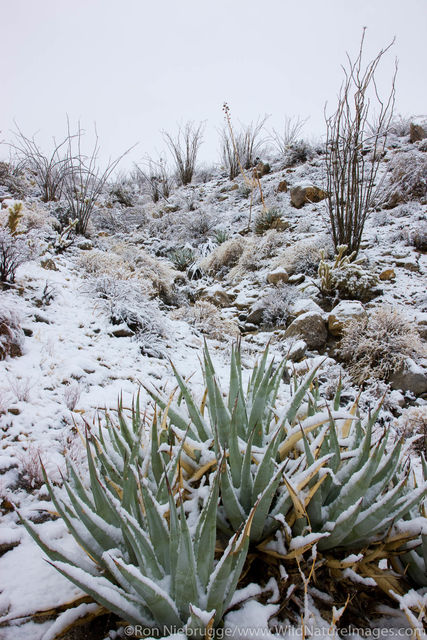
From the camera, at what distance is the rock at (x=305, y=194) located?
28.3ft

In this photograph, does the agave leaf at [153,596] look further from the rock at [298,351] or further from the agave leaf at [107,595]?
the rock at [298,351]

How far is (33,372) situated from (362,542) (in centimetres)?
266

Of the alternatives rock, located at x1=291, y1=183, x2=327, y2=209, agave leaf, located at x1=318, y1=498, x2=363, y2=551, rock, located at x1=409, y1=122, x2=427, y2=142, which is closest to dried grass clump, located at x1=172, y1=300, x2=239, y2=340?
agave leaf, located at x1=318, y1=498, x2=363, y2=551

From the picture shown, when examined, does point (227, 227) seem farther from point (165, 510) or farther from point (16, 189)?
point (165, 510)

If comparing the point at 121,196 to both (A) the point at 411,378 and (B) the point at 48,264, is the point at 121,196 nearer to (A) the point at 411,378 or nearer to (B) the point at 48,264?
(B) the point at 48,264

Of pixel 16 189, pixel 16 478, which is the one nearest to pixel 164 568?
pixel 16 478

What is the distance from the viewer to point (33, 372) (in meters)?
2.83

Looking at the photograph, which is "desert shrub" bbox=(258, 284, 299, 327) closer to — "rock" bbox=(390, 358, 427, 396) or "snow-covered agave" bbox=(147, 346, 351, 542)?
"rock" bbox=(390, 358, 427, 396)

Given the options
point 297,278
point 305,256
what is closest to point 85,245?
point 297,278

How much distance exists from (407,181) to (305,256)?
11.2 feet

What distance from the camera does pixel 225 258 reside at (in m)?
7.80

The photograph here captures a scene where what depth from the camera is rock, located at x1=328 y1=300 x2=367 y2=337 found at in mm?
4332

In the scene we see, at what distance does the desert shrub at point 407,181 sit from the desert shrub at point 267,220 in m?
2.40

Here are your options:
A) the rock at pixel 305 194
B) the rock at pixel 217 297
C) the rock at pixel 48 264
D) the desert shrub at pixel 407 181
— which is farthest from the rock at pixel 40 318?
the desert shrub at pixel 407 181
